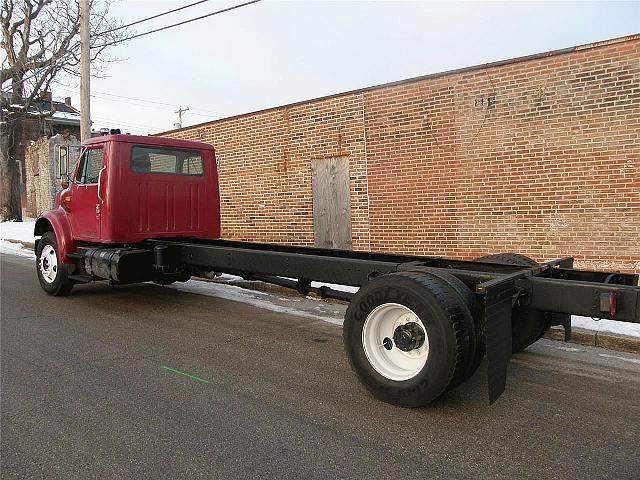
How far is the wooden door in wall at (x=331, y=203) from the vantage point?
10.7 metres

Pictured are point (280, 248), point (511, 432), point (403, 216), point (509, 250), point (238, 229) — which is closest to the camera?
point (511, 432)

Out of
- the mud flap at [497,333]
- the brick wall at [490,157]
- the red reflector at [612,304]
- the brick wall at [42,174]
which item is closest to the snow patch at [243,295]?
the brick wall at [490,157]

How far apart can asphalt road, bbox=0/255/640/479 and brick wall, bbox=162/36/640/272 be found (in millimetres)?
2993

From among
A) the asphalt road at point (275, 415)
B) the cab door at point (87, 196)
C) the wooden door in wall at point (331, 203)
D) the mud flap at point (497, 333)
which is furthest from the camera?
the wooden door in wall at point (331, 203)

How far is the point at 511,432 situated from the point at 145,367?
3.17 metres

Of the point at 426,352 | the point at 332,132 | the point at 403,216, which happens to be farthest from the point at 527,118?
the point at 426,352

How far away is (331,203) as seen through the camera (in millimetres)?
10891

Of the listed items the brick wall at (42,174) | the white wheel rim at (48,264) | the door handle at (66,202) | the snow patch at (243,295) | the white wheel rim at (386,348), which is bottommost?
the snow patch at (243,295)

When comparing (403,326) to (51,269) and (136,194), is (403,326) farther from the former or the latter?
(51,269)

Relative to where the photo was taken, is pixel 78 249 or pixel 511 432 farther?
pixel 78 249

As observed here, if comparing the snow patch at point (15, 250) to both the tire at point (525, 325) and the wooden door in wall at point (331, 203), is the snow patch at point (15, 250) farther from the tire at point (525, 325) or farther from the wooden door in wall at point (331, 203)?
the tire at point (525, 325)

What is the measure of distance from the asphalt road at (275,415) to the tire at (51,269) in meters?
2.06

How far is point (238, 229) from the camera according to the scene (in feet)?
42.9

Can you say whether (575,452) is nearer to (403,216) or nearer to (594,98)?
(594,98)
